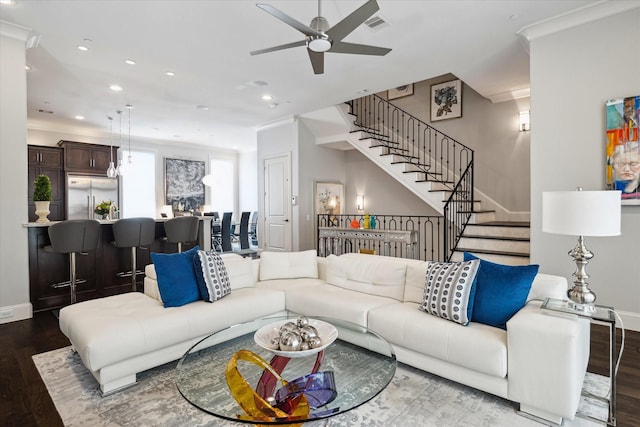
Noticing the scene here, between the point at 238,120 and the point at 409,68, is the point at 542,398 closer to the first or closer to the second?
the point at 409,68

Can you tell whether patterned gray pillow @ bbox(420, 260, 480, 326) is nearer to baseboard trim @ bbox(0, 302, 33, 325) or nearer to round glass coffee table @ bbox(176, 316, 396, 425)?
round glass coffee table @ bbox(176, 316, 396, 425)

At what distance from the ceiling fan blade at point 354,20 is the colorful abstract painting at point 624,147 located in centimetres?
263

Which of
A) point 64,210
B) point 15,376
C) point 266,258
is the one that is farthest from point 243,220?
point 15,376

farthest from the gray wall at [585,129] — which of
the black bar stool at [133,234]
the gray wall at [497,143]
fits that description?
the black bar stool at [133,234]

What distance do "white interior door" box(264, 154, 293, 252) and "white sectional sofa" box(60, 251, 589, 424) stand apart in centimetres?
383

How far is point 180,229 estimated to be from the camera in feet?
17.4

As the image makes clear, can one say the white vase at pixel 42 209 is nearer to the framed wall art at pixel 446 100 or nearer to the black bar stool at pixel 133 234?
the black bar stool at pixel 133 234

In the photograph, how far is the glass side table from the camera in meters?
1.93

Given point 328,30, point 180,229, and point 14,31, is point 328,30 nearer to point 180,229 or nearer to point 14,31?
point 14,31

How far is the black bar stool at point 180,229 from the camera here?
5234mm

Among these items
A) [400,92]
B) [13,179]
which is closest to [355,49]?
[13,179]

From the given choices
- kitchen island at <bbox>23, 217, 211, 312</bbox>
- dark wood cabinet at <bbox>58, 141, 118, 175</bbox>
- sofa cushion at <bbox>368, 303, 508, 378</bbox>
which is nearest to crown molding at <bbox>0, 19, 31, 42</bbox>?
kitchen island at <bbox>23, 217, 211, 312</bbox>

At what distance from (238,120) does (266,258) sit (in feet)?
15.3

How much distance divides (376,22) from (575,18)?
201 centimetres
